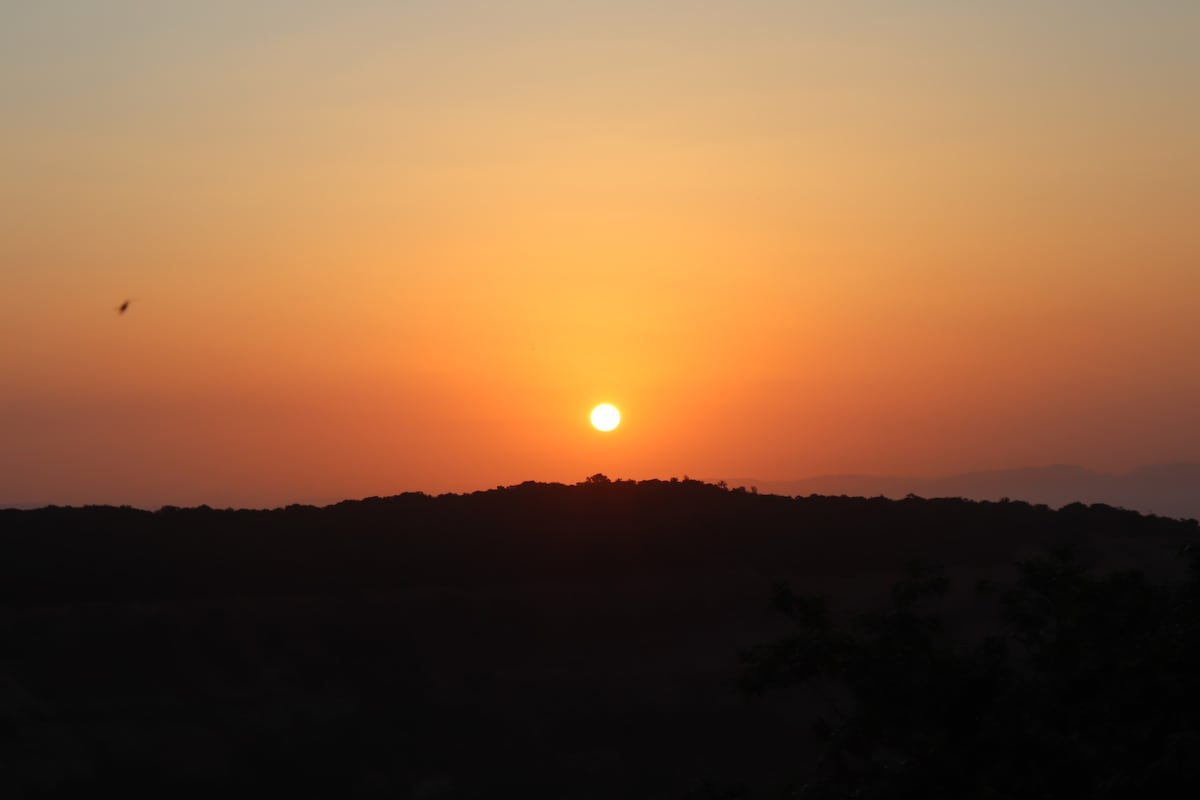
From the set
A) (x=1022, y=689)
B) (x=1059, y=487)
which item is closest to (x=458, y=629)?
(x=1022, y=689)

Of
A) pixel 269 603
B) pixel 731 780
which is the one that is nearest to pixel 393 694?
pixel 269 603

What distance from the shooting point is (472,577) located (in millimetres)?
42156

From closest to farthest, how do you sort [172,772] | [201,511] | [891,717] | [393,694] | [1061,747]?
[1061,747]
[891,717]
[172,772]
[393,694]
[201,511]

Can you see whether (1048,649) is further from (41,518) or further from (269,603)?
(41,518)

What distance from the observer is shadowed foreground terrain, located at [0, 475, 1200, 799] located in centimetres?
3105

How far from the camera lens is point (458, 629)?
38.5 m

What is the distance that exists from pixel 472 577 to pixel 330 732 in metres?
10.4

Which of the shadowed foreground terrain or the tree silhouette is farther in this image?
the shadowed foreground terrain

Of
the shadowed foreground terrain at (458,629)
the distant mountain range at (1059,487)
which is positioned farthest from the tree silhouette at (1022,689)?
the distant mountain range at (1059,487)

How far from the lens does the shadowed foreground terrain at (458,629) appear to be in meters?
31.0

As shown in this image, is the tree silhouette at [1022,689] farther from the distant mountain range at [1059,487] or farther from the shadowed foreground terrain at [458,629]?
the distant mountain range at [1059,487]

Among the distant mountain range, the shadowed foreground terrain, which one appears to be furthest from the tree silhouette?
the distant mountain range

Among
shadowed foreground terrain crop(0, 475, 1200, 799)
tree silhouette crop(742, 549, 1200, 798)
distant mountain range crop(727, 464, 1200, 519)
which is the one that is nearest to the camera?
tree silhouette crop(742, 549, 1200, 798)

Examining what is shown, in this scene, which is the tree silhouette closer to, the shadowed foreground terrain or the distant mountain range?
the shadowed foreground terrain
